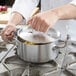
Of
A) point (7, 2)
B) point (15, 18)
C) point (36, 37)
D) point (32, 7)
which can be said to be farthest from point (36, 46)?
point (7, 2)

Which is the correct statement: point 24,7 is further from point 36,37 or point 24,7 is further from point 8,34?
point 36,37

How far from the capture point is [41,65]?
92 cm

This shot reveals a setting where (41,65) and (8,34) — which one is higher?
(8,34)

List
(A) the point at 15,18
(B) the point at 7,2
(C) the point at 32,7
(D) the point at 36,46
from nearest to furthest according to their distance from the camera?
1. (D) the point at 36,46
2. (A) the point at 15,18
3. (C) the point at 32,7
4. (B) the point at 7,2

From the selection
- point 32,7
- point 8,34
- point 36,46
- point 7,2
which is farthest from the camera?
point 7,2

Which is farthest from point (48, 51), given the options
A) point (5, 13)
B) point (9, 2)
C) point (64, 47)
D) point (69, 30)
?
point (9, 2)

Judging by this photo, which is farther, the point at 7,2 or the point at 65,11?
the point at 7,2

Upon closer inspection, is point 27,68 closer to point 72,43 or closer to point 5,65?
point 5,65

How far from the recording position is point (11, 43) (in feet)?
3.70

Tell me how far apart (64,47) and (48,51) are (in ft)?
0.57

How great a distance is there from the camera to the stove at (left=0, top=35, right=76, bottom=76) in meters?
0.86

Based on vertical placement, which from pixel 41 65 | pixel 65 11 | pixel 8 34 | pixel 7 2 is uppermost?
pixel 7 2

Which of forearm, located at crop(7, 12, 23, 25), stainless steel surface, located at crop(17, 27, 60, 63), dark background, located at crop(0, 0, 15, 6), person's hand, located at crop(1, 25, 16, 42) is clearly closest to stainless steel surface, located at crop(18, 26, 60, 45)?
stainless steel surface, located at crop(17, 27, 60, 63)

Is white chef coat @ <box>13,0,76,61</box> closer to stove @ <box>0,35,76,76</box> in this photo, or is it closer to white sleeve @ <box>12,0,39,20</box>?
white sleeve @ <box>12,0,39,20</box>
